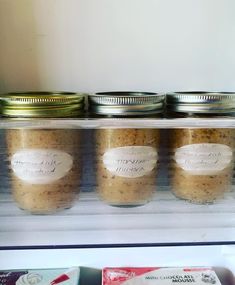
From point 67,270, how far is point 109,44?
352mm

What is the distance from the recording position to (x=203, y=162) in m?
0.40

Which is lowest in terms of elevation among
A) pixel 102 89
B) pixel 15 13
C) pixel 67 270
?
pixel 67 270

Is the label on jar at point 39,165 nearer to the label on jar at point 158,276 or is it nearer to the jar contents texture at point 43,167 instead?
the jar contents texture at point 43,167

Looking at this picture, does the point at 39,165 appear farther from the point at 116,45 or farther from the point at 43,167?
the point at 116,45

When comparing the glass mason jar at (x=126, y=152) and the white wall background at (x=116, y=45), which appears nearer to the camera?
the glass mason jar at (x=126, y=152)

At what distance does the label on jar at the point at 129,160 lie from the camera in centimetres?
39

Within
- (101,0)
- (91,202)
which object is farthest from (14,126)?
(101,0)

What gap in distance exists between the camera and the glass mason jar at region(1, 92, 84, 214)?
382 millimetres

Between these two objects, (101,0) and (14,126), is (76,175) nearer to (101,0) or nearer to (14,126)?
(14,126)

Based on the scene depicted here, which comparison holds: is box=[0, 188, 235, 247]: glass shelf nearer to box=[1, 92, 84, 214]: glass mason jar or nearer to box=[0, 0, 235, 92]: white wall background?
box=[1, 92, 84, 214]: glass mason jar

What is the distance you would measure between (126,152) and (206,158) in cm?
10

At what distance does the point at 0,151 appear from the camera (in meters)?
0.41

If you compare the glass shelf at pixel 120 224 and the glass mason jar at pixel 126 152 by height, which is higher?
the glass mason jar at pixel 126 152

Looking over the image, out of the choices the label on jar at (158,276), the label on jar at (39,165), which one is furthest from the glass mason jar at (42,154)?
the label on jar at (158,276)
